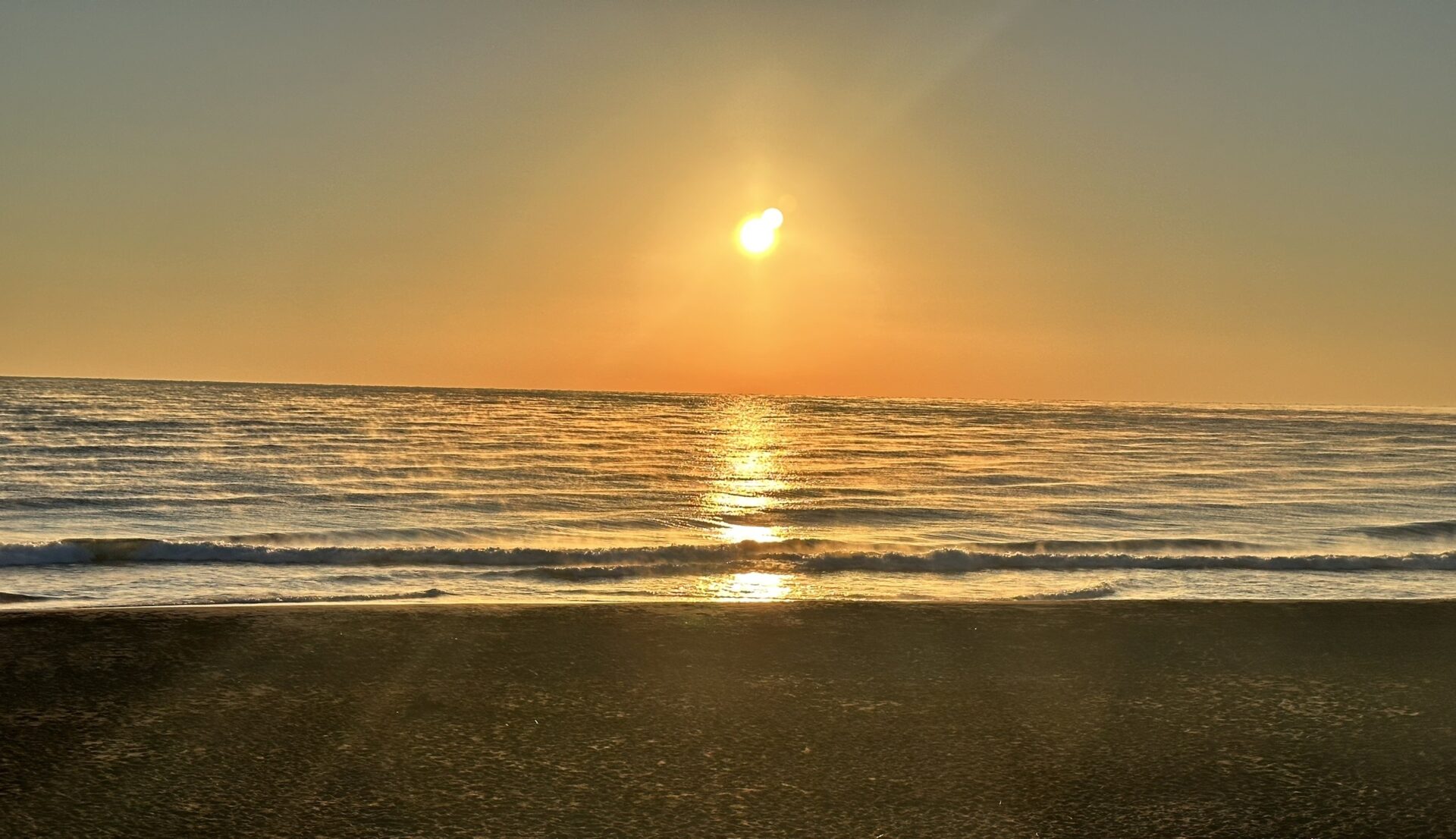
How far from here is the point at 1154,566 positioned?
17078mm

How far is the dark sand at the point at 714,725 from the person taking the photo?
16.3 feet

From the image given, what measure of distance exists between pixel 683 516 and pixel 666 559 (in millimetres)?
9580

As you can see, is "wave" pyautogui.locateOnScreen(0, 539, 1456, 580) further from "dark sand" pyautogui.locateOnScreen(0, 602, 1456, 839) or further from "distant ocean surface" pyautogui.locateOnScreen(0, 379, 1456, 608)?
"dark sand" pyautogui.locateOnScreen(0, 602, 1456, 839)

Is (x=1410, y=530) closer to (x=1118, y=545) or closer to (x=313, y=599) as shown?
(x=1118, y=545)

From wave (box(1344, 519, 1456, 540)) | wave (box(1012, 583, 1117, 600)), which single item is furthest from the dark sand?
wave (box(1344, 519, 1456, 540))

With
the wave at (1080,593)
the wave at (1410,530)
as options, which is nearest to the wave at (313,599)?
the wave at (1080,593)

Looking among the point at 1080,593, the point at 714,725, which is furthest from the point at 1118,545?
the point at 714,725

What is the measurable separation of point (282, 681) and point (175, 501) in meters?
23.0

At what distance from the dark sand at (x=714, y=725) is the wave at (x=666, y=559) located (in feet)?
23.1

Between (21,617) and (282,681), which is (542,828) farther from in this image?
(21,617)

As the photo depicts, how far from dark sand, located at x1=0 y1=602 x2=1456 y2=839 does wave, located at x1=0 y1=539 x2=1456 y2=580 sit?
23.1ft

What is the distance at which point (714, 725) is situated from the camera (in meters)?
6.23

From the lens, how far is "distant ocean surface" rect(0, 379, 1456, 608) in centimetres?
1487

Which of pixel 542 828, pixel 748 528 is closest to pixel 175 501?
pixel 748 528
